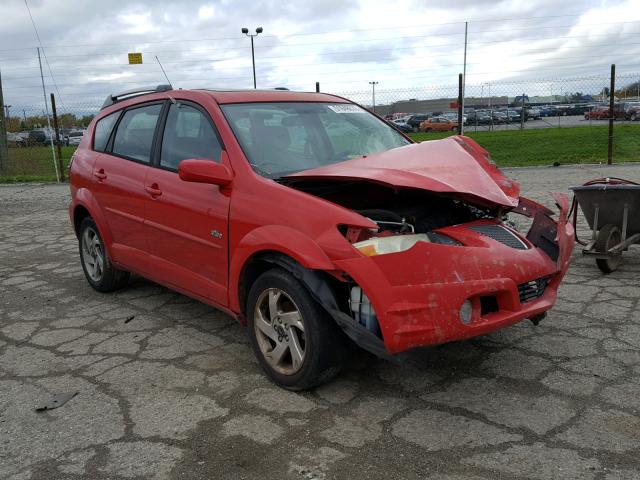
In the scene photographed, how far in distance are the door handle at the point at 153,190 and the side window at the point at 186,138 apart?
16cm

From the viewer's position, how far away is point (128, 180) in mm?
4613

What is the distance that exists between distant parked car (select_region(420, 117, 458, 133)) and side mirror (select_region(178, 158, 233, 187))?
40.3 meters

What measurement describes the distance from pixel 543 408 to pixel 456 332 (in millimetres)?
679

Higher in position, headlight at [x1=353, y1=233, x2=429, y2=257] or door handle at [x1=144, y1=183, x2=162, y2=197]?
door handle at [x1=144, y1=183, x2=162, y2=197]

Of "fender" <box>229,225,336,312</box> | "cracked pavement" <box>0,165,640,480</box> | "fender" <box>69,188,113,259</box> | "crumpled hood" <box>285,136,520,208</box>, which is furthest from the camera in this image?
"fender" <box>69,188,113,259</box>

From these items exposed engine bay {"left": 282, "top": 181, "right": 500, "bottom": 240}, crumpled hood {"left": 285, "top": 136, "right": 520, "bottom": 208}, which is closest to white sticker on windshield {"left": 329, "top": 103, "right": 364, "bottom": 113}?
crumpled hood {"left": 285, "top": 136, "right": 520, "bottom": 208}

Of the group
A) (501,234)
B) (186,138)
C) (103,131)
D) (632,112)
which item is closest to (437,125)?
(632,112)

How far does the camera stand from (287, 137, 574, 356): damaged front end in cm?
290

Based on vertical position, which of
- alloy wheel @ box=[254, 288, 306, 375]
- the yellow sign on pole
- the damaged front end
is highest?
the yellow sign on pole

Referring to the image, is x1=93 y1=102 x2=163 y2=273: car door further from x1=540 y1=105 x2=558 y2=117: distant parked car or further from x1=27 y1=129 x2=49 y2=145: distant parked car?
x1=540 y1=105 x2=558 y2=117: distant parked car

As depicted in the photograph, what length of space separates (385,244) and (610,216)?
129 inches

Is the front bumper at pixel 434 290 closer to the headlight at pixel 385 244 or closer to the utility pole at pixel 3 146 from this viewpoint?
the headlight at pixel 385 244

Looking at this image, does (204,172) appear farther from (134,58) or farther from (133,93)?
(134,58)

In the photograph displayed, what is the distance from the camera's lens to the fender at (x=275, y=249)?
3.04m
